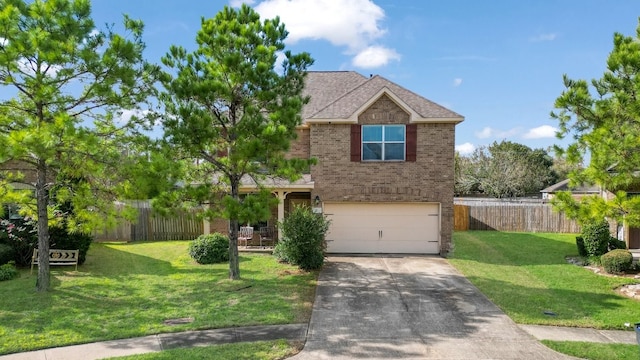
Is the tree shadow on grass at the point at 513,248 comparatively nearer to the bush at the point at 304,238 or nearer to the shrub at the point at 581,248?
the shrub at the point at 581,248

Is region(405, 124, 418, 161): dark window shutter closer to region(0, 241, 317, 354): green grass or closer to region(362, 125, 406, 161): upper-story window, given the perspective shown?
region(362, 125, 406, 161): upper-story window

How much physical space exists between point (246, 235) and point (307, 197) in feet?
9.91

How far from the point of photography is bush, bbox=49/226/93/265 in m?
13.6

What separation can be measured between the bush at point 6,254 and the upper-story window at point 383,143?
1209 cm

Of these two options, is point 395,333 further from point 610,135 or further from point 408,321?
point 610,135

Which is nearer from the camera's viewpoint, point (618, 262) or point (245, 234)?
point (618, 262)

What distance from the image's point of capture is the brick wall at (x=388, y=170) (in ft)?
53.4

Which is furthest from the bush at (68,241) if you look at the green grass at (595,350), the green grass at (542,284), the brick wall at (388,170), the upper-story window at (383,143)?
the green grass at (595,350)

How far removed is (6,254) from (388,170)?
Result: 12.9 metres

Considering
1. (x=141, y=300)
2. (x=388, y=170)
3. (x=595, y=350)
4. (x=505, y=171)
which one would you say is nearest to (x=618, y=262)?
(x=595, y=350)

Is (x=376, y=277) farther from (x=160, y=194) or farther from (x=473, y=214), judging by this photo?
(x=473, y=214)

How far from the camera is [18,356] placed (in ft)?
23.0

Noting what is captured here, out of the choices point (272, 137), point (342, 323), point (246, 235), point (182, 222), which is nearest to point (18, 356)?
point (342, 323)

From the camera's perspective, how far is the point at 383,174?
1644 cm
